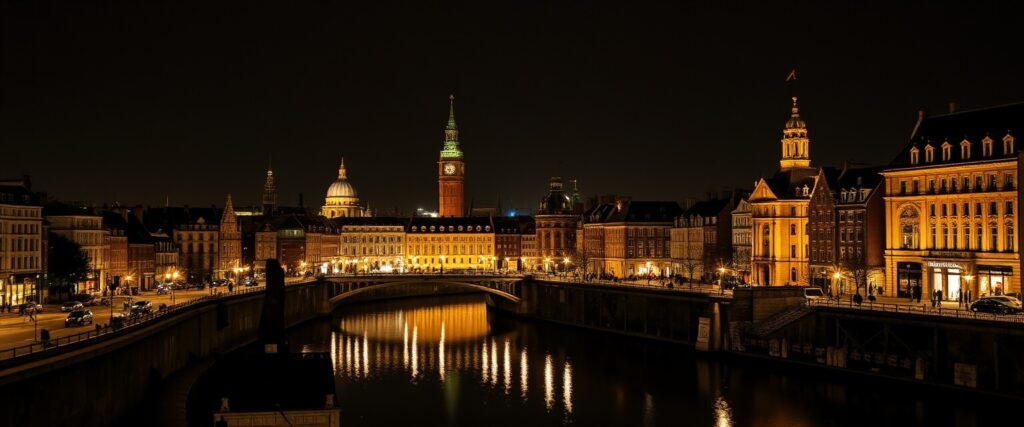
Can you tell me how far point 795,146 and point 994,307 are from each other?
152ft

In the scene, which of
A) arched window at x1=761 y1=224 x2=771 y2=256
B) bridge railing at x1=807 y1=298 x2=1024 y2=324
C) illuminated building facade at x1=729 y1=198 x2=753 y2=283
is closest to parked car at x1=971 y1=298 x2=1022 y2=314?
bridge railing at x1=807 y1=298 x2=1024 y2=324

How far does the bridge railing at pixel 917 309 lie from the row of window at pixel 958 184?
11.0 metres

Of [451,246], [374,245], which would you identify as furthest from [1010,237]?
[374,245]

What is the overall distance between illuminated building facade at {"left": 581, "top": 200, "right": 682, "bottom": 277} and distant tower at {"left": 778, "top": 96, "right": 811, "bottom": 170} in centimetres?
3171

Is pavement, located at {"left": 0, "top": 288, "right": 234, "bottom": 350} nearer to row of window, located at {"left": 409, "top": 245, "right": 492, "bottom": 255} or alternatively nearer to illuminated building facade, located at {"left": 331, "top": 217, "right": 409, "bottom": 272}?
illuminated building facade, located at {"left": 331, "top": 217, "right": 409, "bottom": 272}

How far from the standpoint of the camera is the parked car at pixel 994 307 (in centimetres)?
6575

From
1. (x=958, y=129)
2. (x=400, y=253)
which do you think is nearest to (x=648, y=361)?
(x=958, y=129)

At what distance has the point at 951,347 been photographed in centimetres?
6278

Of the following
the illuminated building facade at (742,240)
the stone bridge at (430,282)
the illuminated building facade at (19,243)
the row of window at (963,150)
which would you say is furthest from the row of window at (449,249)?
the row of window at (963,150)

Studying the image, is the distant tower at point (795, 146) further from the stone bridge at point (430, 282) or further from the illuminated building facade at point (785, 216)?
the stone bridge at point (430, 282)

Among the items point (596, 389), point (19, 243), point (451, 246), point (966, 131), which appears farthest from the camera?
point (451, 246)

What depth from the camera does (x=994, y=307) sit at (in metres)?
66.0

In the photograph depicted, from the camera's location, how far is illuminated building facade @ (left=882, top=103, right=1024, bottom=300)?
76.1 metres

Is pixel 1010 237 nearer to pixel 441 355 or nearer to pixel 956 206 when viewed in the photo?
pixel 956 206
